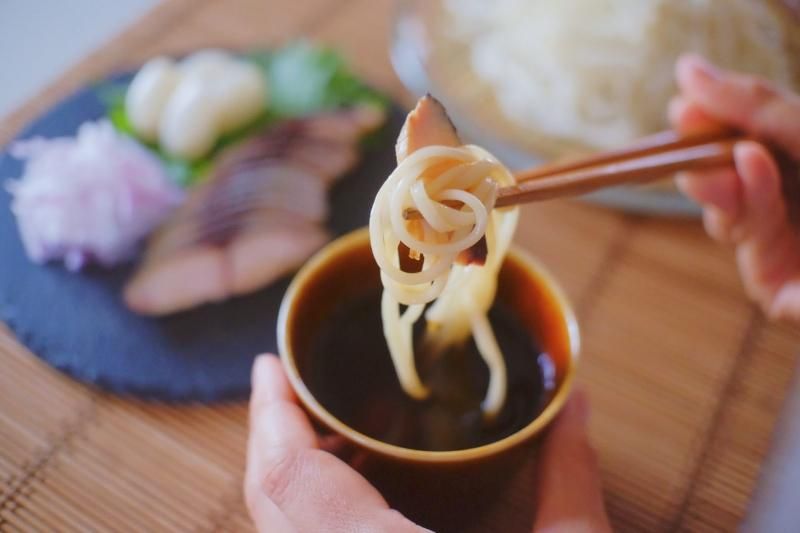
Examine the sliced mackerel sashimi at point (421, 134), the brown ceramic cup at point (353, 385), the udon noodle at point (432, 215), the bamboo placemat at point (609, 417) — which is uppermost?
the sliced mackerel sashimi at point (421, 134)

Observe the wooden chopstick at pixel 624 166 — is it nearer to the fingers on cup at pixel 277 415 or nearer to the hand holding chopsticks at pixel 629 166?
the hand holding chopsticks at pixel 629 166

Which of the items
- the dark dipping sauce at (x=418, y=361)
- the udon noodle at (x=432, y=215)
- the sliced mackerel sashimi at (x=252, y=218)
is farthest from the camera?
the sliced mackerel sashimi at (x=252, y=218)

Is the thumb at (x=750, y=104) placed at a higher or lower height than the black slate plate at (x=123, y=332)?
lower

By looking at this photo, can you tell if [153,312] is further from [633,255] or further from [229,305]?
[633,255]

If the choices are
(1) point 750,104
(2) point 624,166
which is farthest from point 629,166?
(1) point 750,104

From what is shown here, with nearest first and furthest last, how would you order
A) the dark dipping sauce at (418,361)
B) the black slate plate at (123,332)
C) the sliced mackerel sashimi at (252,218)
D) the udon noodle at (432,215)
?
the udon noodle at (432,215)
the dark dipping sauce at (418,361)
the black slate plate at (123,332)
the sliced mackerel sashimi at (252,218)

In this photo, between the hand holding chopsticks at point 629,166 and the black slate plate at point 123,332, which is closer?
the hand holding chopsticks at point 629,166

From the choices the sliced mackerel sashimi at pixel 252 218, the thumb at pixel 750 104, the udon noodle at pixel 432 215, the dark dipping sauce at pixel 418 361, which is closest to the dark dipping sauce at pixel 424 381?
the dark dipping sauce at pixel 418 361

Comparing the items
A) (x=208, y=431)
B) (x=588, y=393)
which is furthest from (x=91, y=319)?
(x=588, y=393)

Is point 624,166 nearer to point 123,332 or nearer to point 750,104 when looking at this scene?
point 750,104
